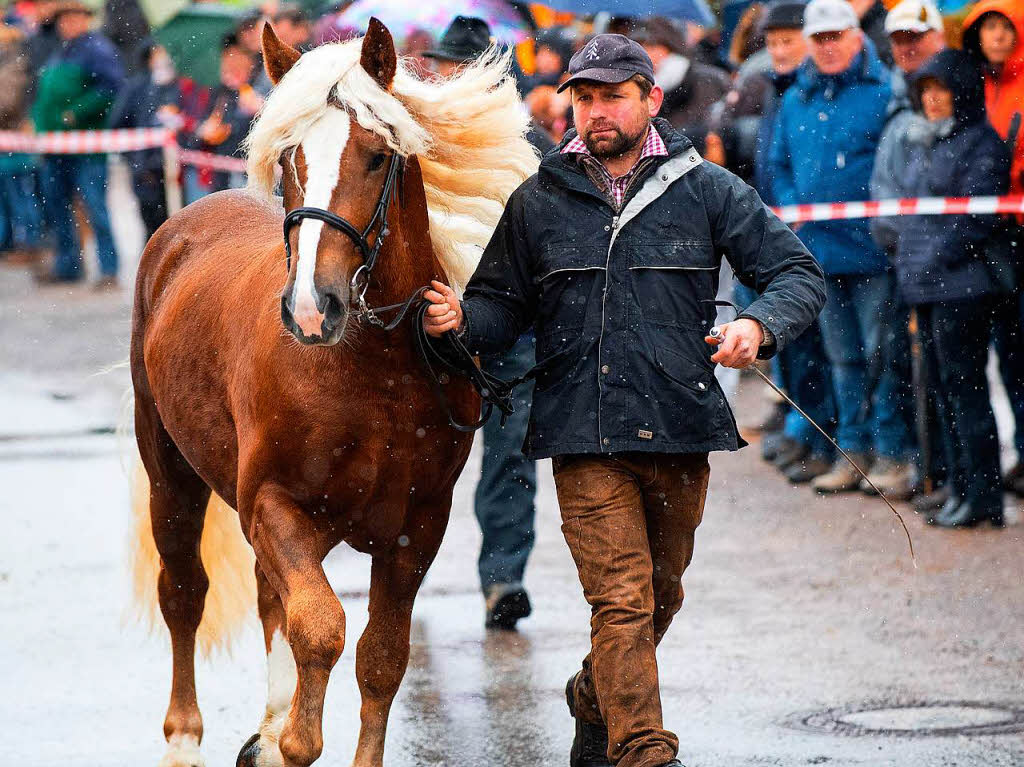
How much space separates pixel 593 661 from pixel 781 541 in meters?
3.95

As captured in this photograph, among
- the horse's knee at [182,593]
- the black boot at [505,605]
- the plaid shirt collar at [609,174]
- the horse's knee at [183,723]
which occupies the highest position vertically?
the plaid shirt collar at [609,174]

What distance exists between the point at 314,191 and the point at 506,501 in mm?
3090

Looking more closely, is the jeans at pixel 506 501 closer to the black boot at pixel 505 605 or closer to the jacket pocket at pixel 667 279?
the black boot at pixel 505 605

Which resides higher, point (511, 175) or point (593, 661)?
point (511, 175)

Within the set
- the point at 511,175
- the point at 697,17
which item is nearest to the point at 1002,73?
the point at 697,17

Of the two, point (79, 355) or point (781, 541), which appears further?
point (79, 355)

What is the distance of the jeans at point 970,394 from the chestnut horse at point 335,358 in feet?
12.3

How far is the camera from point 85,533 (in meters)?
9.07

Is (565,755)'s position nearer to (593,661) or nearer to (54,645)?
(593,661)

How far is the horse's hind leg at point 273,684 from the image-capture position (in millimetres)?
5484

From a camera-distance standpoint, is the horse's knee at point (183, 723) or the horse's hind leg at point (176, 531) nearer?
the horse's knee at point (183, 723)

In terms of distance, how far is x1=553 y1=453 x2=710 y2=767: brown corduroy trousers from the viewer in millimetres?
4715

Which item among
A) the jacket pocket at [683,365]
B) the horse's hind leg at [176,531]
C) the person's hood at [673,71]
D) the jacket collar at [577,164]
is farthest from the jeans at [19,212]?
the jacket pocket at [683,365]

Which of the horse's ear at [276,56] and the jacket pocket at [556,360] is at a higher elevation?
the horse's ear at [276,56]
